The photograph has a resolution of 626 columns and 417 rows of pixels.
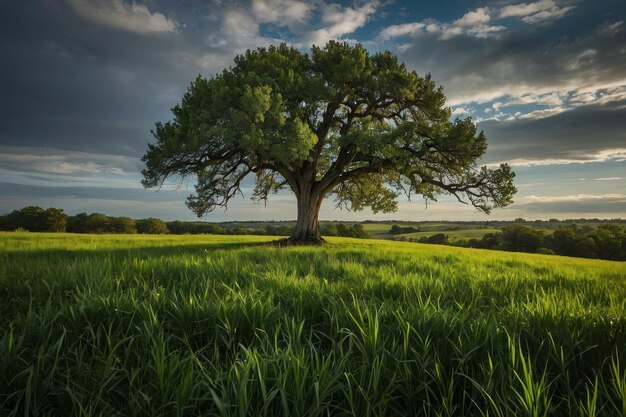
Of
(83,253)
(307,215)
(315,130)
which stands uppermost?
(315,130)

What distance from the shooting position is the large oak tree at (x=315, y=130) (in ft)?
67.9

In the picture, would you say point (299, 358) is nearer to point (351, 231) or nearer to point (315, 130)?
point (315, 130)

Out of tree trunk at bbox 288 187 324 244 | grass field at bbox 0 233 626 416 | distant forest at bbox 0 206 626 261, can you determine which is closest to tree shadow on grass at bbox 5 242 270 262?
grass field at bbox 0 233 626 416

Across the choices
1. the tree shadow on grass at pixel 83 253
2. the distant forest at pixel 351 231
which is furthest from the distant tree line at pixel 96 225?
the tree shadow on grass at pixel 83 253

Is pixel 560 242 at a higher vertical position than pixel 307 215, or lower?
lower

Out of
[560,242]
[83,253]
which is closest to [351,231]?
[560,242]

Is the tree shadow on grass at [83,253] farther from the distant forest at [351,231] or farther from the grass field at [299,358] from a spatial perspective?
the distant forest at [351,231]

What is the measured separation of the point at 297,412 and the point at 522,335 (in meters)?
2.77

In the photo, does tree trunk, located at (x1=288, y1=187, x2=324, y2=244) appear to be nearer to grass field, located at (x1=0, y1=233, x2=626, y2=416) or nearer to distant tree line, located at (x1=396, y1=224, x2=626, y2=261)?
grass field, located at (x1=0, y1=233, x2=626, y2=416)

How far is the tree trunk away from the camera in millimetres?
26891

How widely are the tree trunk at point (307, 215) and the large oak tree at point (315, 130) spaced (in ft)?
0.27

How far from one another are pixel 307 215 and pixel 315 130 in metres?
7.22

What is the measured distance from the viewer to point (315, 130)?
27734 mm

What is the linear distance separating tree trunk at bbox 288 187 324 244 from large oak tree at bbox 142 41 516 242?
0.08 meters
